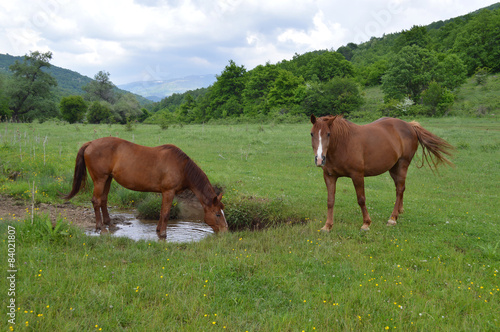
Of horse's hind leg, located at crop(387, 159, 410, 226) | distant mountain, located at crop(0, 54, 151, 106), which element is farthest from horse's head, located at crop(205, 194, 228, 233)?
distant mountain, located at crop(0, 54, 151, 106)

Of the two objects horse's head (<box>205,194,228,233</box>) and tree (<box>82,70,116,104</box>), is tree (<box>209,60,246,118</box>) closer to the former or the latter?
tree (<box>82,70,116,104</box>)

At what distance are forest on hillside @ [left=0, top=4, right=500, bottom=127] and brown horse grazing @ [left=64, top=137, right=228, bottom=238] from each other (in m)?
31.6

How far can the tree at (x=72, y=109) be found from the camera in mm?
52531

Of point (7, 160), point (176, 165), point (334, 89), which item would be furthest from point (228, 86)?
point (176, 165)

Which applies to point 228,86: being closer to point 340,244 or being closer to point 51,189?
point 51,189

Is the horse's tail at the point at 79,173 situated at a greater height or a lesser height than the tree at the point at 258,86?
lesser

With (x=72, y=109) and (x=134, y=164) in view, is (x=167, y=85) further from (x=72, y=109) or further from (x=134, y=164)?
(x=134, y=164)

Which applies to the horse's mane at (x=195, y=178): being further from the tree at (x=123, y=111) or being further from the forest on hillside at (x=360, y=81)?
the tree at (x=123, y=111)

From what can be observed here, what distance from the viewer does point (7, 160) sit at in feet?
39.4

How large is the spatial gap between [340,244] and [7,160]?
12689mm

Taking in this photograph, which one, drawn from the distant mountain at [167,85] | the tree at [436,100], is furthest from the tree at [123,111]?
the tree at [436,100]
